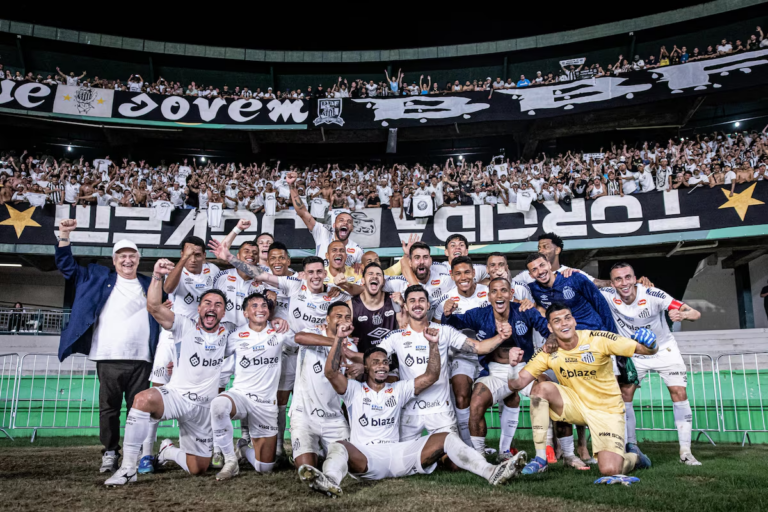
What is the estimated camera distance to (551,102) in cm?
1995

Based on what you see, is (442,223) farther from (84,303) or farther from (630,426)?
(84,303)

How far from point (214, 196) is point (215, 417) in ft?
42.3

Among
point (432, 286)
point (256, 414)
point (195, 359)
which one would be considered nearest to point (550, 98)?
point (432, 286)

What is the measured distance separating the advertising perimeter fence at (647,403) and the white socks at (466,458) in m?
4.27

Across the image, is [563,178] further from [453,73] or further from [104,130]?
[104,130]

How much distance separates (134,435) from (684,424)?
6469 mm

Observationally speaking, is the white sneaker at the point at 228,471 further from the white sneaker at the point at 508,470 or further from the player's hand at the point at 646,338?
the player's hand at the point at 646,338

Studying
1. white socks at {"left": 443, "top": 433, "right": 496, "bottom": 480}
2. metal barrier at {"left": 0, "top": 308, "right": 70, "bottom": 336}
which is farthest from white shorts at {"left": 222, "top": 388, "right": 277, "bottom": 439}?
metal barrier at {"left": 0, "top": 308, "right": 70, "bottom": 336}

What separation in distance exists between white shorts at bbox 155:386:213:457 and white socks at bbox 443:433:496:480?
2734 millimetres

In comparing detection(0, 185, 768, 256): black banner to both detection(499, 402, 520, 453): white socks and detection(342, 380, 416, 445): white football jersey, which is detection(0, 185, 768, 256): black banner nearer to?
detection(499, 402, 520, 453): white socks

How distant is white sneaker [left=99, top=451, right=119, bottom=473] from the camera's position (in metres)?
6.40

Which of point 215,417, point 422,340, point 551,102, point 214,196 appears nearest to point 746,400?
point 422,340

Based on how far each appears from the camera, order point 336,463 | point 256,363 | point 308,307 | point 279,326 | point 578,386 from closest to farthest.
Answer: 1. point 336,463
2. point 578,386
3. point 256,363
4. point 279,326
5. point 308,307

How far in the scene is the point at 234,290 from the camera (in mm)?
8148
